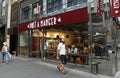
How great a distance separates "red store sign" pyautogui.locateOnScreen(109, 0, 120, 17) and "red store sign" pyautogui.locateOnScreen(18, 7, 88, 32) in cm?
251

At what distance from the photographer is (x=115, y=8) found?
A: 13188mm

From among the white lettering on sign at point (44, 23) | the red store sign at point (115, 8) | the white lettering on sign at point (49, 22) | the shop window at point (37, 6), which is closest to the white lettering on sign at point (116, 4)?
the red store sign at point (115, 8)

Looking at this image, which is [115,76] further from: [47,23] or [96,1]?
[47,23]

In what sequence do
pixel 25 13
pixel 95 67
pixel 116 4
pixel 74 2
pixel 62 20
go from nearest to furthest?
1. pixel 116 4
2. pixel 95 67
3. pixel 74 2
4. pixel 62 20
5. pixel 25 13

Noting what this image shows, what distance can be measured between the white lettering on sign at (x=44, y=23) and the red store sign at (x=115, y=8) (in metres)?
5.73

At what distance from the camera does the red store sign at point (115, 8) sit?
13031 mm

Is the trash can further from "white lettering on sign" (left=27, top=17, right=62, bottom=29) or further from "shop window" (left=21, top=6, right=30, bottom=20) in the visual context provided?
"shop window" (left=21, top=6, right=30, bottom=20)

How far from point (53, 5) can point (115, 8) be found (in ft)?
27.5

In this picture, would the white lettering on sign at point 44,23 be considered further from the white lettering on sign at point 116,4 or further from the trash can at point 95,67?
the white lettering on sign at point 116,4

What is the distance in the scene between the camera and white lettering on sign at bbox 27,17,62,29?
19078 millimetres

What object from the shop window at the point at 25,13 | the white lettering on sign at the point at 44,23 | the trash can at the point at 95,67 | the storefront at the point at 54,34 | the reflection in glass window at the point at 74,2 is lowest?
the trash can at the point at 95,67

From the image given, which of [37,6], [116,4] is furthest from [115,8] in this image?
[37,6]

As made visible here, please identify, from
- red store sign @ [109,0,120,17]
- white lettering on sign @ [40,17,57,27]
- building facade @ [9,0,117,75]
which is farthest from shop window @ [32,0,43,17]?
red store sign @ [109,0,120,17]

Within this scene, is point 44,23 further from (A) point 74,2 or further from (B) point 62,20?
(A) point 74,2
